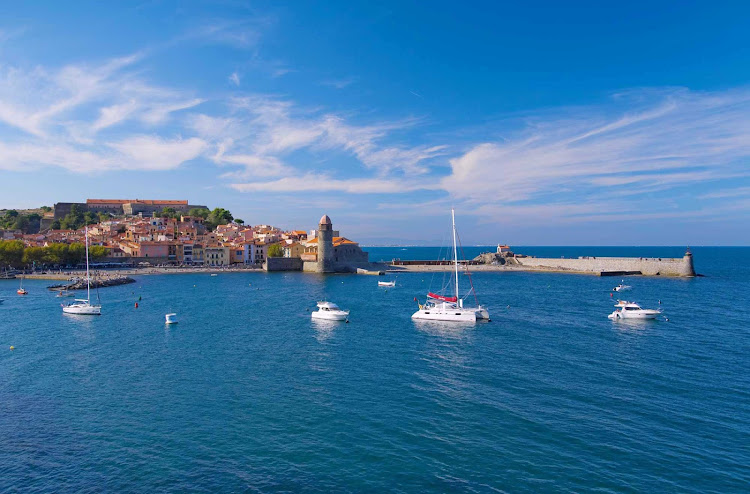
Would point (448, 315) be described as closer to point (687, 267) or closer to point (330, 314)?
point (330, 314)

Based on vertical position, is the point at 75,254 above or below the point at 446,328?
above

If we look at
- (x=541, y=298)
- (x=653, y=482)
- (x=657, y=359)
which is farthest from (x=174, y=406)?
(x=541, y=298)

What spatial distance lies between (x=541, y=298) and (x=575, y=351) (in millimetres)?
21541

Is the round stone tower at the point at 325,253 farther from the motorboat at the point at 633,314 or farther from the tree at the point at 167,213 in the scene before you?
the tree at the point at 167,213

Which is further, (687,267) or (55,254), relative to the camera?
(55,254)

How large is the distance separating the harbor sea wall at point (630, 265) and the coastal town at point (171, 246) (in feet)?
111

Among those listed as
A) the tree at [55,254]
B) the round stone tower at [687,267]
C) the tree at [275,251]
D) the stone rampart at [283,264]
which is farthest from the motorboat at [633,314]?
the tree at [55,254]

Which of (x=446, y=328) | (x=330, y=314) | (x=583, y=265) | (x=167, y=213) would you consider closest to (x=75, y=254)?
(x=167, y=213)

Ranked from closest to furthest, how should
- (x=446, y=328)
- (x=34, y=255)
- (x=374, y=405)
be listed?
(x=374, y=405) < (x=446, y=328) < (x=34, y=255)

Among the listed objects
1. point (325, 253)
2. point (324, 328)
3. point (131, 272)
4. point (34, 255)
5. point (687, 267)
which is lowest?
point (324, 328)

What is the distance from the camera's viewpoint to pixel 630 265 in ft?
231

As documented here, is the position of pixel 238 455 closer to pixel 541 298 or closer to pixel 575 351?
pixel 575 351

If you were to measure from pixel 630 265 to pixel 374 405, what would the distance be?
217 feet

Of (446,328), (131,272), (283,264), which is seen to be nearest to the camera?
(446,328)
